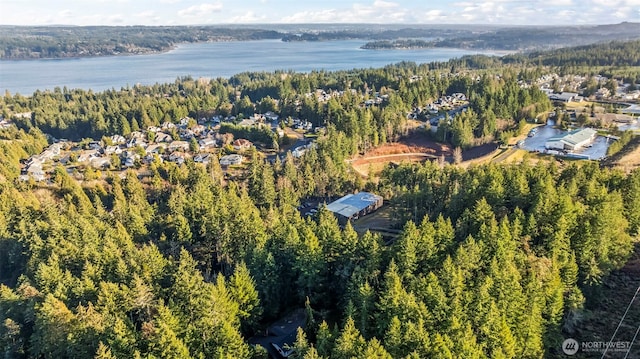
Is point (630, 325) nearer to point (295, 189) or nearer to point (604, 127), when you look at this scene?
point (295, 189)

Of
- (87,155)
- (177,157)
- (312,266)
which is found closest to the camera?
(312,266)

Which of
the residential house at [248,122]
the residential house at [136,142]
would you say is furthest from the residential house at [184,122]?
the residential house at [248,122]

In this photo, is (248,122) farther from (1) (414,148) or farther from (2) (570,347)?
(2) (570,347)

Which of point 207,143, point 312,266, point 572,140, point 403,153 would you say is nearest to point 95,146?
point 207,143

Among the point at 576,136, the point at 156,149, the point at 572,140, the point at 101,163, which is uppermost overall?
the point at 576,136

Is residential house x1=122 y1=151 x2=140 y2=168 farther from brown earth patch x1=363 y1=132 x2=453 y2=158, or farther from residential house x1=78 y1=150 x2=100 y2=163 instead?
brown earth patch x1=363 y1=132 x2=453 y2=158

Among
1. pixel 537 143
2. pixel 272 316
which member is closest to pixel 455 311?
pixel 272 316

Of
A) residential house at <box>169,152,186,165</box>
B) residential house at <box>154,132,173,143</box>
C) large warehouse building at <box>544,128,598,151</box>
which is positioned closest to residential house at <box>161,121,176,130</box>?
residential house at <box>154,132,173,143</box>

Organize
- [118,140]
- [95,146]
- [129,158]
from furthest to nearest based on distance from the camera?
[118,140], [95,146], [129,158]
